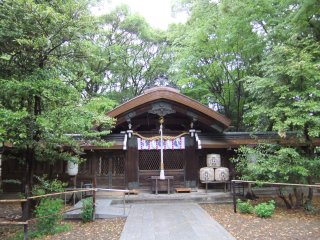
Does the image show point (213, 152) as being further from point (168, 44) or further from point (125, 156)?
point (168, 44)

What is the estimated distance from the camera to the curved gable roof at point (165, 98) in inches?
512

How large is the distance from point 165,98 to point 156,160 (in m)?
3.02

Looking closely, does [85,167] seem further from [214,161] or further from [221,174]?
[221,174]

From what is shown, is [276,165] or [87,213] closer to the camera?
[87,213]

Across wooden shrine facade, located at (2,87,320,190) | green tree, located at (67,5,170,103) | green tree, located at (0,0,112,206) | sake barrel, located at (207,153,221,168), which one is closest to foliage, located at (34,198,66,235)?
green tree, located at (0,0,112,206)

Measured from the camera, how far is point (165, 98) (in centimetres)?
1322

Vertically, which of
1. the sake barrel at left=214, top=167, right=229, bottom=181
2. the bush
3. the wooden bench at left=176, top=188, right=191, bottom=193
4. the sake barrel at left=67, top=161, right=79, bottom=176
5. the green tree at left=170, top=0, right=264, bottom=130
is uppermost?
the green tree at left=170, top=0, right=264, bottom=130

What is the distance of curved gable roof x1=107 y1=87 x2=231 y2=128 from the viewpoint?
1302 centimetres

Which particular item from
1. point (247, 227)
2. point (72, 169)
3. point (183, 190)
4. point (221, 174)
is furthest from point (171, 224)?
point (72, 169)

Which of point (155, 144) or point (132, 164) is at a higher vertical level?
point (155, 144)

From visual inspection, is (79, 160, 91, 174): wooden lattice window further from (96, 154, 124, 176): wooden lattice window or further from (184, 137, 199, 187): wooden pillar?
(184, 137, 199, 187): wooden pillar

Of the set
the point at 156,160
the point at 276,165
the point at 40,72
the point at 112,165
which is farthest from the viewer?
the point at 156,160

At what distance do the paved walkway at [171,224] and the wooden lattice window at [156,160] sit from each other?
3.30m

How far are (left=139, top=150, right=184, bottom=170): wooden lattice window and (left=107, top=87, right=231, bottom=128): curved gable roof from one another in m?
2.28
